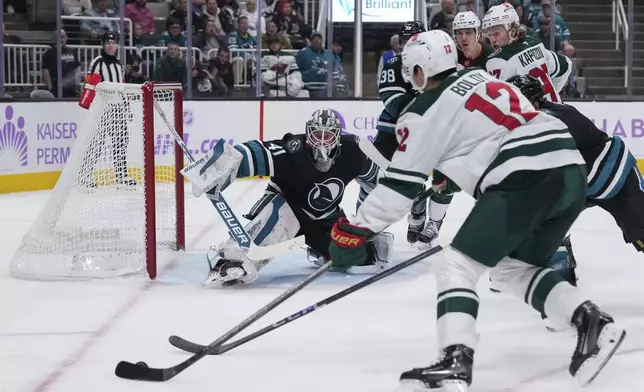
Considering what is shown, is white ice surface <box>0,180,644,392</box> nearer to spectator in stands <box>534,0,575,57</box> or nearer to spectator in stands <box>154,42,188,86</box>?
Answer: spectator in stands <box>154,42,188,86</box>

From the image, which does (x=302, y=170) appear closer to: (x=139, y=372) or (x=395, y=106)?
(x=395, y=106)

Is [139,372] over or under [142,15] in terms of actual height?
under

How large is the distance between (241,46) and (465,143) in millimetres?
6583

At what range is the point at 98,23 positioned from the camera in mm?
8453

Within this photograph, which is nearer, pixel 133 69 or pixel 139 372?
pixel 139 372

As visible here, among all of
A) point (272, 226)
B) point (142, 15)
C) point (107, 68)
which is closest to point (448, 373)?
point (272, 226)

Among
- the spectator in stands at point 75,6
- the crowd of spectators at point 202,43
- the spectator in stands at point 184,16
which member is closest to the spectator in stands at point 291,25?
the crowd of spectators at point 202,43

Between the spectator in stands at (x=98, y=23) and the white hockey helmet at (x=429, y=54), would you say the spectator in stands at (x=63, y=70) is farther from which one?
the white hockey helmet at (x=429, y=54)

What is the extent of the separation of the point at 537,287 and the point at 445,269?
0.33 m

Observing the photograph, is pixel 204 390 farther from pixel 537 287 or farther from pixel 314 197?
pixel 314 197

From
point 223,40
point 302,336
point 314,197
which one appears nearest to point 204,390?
point 302,336

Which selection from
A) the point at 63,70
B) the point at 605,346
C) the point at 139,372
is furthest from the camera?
the point at 63,70

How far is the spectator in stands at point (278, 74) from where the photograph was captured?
902 centimetres

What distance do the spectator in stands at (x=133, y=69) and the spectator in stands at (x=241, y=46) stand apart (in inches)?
33.2
